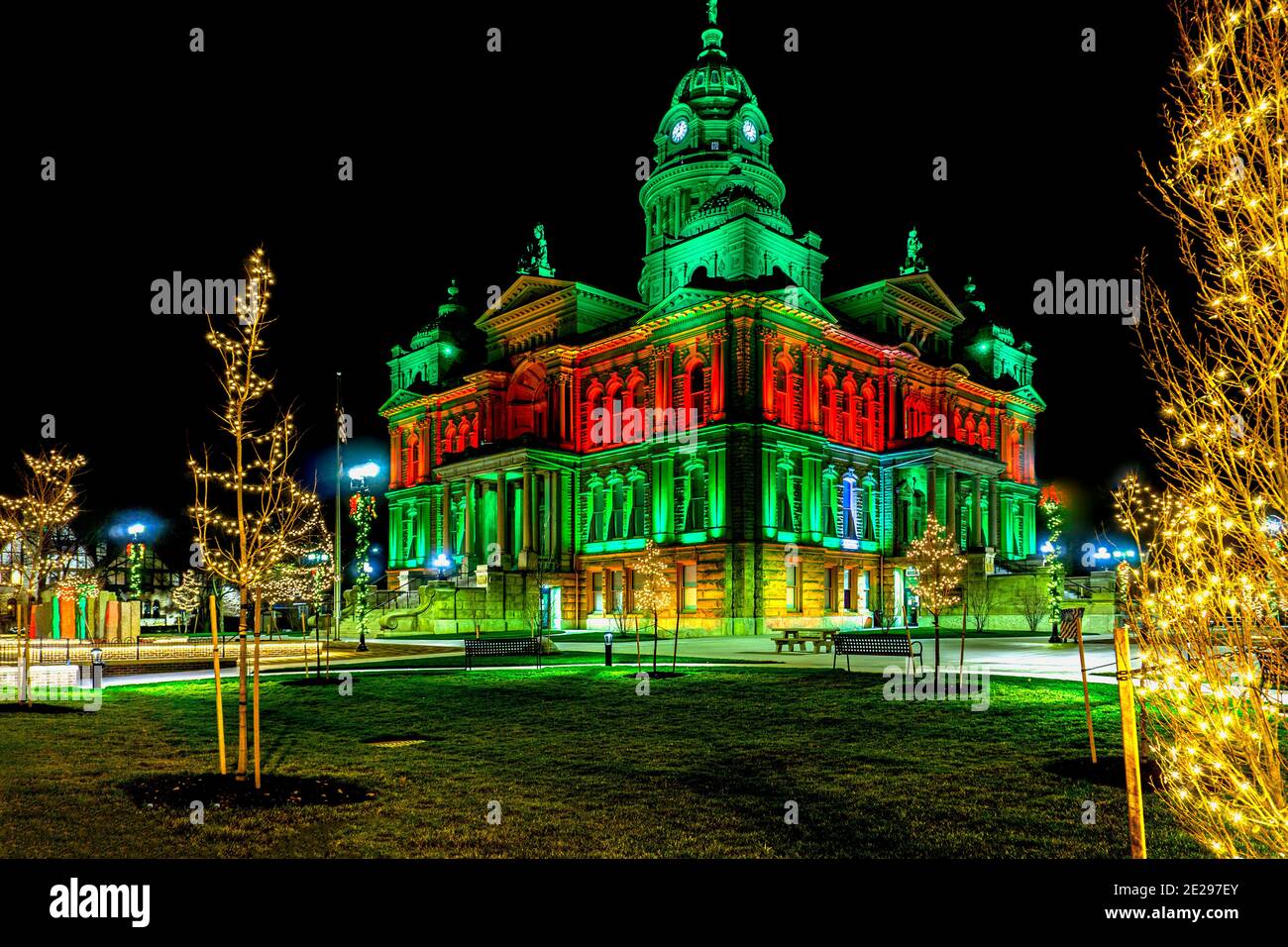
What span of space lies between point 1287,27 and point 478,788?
369 inches

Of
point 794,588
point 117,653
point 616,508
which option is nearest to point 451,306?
point 616,508

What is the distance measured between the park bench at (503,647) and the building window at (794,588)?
81.6 feet

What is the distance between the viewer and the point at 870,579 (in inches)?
2344

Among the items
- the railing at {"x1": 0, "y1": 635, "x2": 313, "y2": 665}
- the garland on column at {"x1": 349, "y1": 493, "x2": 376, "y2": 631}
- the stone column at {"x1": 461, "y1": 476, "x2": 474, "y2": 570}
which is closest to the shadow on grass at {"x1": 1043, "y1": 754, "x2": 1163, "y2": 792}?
the railing at {"x1": 0, "y1": 635, "x2": 313, "y2": 665}

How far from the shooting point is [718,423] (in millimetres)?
52188

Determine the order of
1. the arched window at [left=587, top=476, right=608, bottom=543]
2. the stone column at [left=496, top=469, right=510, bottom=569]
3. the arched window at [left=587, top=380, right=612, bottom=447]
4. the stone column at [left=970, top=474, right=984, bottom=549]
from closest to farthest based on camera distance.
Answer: the stone column at [left=496, top=469, right=510, bottom=569] < the arched window at [left=587, top=476, right=608, bottom=543] < the arched window at [left=587, top=380, right=612, bottom=447] < the stone column at [left=970, top=474, right=984, bottom=549]

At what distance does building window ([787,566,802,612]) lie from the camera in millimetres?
52594

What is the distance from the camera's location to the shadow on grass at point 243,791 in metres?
9.45

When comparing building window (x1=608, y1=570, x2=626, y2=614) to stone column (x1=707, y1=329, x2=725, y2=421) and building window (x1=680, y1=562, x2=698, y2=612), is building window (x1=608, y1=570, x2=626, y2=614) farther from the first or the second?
stone column (x1=707, y1=329, x2=725, y2=421)

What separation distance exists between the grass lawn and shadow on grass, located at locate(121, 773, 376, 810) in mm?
200

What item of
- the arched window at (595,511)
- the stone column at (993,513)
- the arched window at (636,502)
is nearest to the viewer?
the arched window at (636,502)

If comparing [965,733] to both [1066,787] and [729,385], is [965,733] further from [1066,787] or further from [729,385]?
[729,385]

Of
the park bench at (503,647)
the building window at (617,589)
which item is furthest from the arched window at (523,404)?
the park bench at (503,647)

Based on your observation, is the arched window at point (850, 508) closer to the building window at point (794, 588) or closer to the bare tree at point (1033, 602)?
the building window at point (794, 588)
